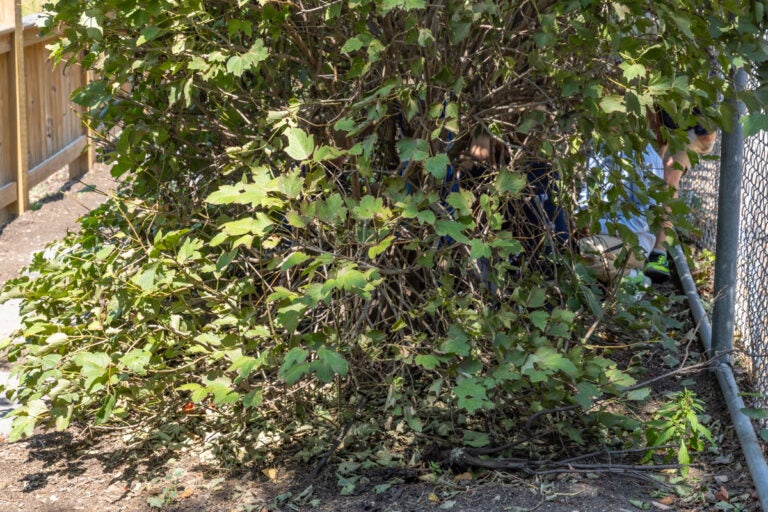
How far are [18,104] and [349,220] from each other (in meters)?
6.03

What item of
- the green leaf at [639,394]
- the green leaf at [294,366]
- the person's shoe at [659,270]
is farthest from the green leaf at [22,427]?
the person's shoe at [659,270]

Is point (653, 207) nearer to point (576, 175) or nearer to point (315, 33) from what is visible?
point (576, 175)

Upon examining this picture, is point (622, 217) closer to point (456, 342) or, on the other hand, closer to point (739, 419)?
point (739, 419)

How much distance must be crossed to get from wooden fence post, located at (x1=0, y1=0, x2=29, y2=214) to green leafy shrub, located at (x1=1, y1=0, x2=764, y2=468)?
463 cm

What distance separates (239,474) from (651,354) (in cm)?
219

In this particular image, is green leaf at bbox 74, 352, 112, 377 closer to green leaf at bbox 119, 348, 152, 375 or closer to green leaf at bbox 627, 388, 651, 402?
green leaf at bbox 119, 348, 152, 375

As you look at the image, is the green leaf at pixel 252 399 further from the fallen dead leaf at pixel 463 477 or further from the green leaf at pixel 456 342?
the fallen dead leaf at pixel 463 477

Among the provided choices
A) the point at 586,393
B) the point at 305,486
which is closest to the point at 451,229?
the point at 586,393

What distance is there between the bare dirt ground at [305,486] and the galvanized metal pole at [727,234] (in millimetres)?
315

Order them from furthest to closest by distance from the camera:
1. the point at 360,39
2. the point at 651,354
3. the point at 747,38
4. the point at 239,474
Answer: the point at 651,354
the point at 239,474
the point at 360,39
the point at 747,38

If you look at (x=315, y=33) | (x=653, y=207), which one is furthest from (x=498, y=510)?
(x=315, y=33)

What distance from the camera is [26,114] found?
9.01m

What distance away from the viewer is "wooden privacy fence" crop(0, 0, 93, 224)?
8.53 meters

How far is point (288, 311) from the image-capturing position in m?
3.17
